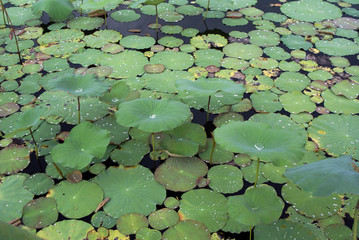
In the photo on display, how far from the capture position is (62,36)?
4.46 m

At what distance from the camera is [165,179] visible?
2682mm

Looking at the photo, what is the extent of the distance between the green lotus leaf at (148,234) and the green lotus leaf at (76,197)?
0.40m

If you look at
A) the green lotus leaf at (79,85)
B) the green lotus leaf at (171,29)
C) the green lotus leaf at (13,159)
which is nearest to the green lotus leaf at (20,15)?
the green lotus leaf at (171,29)

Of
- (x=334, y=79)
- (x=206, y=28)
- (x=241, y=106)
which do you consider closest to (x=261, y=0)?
(x=206, y=28)

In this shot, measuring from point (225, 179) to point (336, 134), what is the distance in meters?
1.14

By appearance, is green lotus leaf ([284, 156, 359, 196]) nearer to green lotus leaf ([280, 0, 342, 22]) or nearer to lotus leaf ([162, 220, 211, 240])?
lotus leaf ([162, 220, 211, 240])

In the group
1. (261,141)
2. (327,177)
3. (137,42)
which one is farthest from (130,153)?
(137,42)

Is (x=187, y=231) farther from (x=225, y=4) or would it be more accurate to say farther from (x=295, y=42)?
(x=225, y=4)

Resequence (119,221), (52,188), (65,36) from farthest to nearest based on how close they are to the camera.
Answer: (65,36), (52,188), (119,221)

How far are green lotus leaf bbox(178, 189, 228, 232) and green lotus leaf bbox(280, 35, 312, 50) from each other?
8.27ft

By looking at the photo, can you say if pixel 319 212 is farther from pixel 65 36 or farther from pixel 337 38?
pixel 65 36

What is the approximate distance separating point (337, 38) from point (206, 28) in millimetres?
1674

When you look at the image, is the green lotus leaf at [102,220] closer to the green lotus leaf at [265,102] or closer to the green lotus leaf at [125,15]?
the green lotus leaf at [265,102]

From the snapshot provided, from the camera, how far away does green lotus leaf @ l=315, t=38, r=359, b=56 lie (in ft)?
13.8
